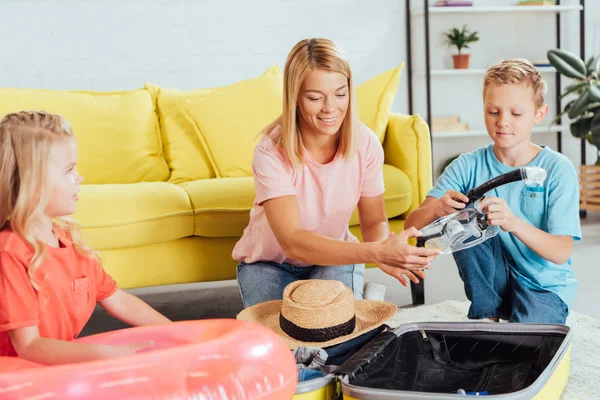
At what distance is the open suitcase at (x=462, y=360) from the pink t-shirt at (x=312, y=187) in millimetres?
478

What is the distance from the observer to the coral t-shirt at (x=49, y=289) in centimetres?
148

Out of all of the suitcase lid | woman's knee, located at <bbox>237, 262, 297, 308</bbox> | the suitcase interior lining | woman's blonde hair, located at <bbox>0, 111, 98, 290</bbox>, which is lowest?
the suitcase interior lining

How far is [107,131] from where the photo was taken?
10.3ft

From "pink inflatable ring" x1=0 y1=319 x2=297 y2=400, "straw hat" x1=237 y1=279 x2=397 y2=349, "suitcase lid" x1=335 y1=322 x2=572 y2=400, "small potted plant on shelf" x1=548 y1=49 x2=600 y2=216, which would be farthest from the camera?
"small potted plant on shelf" x1=548 y1=49 x2=600 y2=216

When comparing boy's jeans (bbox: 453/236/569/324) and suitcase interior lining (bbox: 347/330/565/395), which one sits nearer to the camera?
suitcase interior lining (bbox: 347/330/565/395)

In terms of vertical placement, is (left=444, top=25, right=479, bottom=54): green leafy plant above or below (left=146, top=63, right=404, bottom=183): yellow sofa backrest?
above

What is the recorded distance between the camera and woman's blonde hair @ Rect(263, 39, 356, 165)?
1.98 metres

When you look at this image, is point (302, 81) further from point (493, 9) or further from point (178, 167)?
point (493, 9)

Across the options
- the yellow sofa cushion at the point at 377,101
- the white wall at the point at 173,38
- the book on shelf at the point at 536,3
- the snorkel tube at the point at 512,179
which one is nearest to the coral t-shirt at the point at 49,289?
the snorkel tube at the point at 512,179

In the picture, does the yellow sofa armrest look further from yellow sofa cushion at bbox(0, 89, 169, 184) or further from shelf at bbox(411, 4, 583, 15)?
shelf at bbox(411, 4, 583, 15)

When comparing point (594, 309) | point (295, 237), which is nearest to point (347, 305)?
point (295, 237)

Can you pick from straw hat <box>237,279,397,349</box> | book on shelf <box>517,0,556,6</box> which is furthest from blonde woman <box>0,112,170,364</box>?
book on shelf <box>517,0,556,6</box>

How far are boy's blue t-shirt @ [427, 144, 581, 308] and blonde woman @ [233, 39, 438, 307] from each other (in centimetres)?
25

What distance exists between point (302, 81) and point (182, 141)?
132 cm
